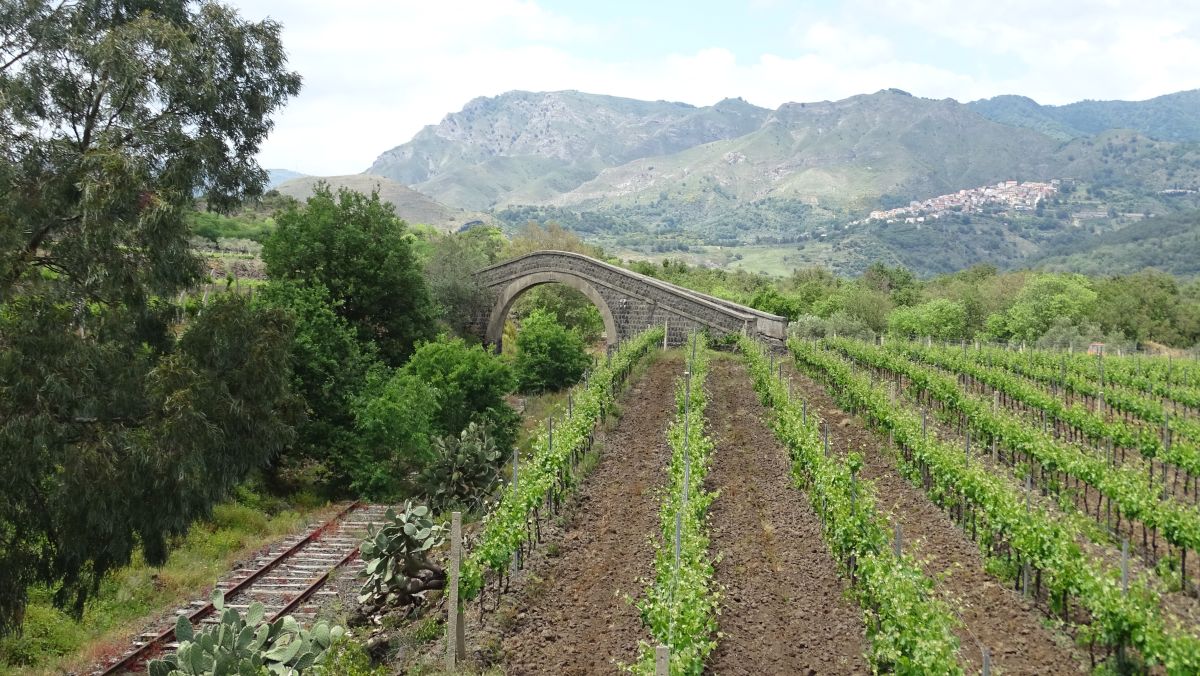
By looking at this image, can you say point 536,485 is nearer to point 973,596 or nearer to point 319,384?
point 973,596

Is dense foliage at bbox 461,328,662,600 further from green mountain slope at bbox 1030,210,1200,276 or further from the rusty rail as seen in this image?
green mountain slope at bbox 1030,210,1200,276

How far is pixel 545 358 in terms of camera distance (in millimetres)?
30906

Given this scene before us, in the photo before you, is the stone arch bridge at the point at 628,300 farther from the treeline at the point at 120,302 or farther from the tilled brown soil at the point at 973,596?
the treeline at the point at 120,302

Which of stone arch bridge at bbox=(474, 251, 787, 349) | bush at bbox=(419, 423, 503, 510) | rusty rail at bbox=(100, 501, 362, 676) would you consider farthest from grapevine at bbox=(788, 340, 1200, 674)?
stone arch bridge at bbox=(474, 251, 787, 349)

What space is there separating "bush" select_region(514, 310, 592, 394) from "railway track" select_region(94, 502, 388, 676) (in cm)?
1340

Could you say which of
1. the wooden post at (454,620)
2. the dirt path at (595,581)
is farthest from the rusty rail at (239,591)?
the dirt path at (595,581)

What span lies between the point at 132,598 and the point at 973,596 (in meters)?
11.7

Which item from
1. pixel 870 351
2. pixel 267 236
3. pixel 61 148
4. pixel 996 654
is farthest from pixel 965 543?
pixel 267 236

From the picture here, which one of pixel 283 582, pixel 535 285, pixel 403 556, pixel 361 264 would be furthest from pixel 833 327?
pixel 403 556

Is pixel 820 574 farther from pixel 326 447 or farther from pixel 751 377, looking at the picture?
pixel 751 377

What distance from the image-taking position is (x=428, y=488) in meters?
17.5

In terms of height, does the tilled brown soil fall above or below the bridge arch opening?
below

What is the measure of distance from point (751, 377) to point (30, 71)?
65.3 feet

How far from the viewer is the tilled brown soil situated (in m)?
8.77
